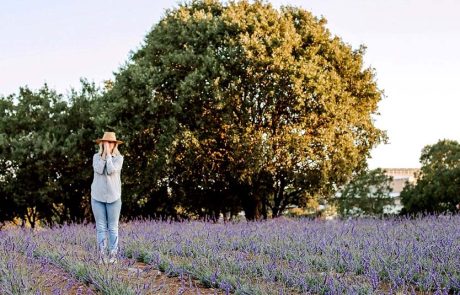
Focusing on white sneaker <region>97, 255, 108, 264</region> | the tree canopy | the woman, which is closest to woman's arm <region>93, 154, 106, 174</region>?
the woman

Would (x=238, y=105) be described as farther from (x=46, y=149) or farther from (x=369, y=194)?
(x=369, y=194)

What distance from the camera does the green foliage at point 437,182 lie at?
42.6 meters

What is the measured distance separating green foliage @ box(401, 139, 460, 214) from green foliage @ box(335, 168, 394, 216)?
17.1 ft

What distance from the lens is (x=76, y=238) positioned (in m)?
12.4

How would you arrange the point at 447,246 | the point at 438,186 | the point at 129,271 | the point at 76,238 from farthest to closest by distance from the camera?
the point at 438,186 → the point at 76,238 → the point at 447,246 → the point at 129,271

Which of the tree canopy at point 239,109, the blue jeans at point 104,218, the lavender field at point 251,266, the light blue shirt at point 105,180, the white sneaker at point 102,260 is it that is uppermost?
the tree canopy at point 239,109

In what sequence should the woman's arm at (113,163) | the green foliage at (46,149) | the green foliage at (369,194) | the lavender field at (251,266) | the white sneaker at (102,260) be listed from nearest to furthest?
the lavender field at (251,266), the white sneaker at (102,260), the woman's arm at (113,163), the green foliage at (46,149), the green foliage at (369,194)

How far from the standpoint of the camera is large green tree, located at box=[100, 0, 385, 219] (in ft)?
74.4

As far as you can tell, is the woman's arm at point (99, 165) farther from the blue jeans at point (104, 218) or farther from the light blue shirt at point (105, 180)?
the blue jeans at point (104, 218)

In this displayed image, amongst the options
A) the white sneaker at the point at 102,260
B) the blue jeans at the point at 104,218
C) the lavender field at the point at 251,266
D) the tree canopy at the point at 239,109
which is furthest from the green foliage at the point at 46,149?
the white sneaker at the point at 102,260

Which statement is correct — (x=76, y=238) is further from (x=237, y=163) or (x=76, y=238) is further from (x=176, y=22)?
(x=176, y=22)

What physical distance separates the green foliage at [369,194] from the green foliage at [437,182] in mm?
5199

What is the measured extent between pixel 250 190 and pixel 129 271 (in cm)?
1777

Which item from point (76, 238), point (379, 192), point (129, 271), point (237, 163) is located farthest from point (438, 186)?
point (129, 271)
